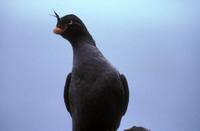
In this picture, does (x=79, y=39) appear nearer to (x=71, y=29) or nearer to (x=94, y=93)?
(x=71, y=29)

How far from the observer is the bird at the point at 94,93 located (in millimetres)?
1085

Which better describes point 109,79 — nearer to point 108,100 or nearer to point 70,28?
point 108,100

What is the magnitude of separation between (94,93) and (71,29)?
0.30 m

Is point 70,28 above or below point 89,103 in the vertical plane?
above

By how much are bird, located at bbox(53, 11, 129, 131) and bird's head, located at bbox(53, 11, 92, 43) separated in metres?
0.07

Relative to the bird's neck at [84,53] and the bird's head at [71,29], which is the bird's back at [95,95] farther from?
the bird's head at [71,29]

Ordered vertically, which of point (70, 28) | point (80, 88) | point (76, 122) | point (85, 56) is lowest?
point (76, 122)

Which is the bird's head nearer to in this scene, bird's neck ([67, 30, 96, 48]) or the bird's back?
bird's neck ([67, 30, 96, 48])

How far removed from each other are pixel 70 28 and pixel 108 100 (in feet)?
1.15

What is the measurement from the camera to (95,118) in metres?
1.09

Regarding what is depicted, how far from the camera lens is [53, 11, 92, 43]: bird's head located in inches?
47.2

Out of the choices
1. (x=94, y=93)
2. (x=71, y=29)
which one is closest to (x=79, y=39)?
(x=71, y=29)

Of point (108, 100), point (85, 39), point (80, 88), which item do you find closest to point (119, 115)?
point (108, 100)

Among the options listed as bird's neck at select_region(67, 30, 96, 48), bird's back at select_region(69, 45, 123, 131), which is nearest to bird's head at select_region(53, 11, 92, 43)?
bird's neck at select_region(67, 30, 96, 48)
